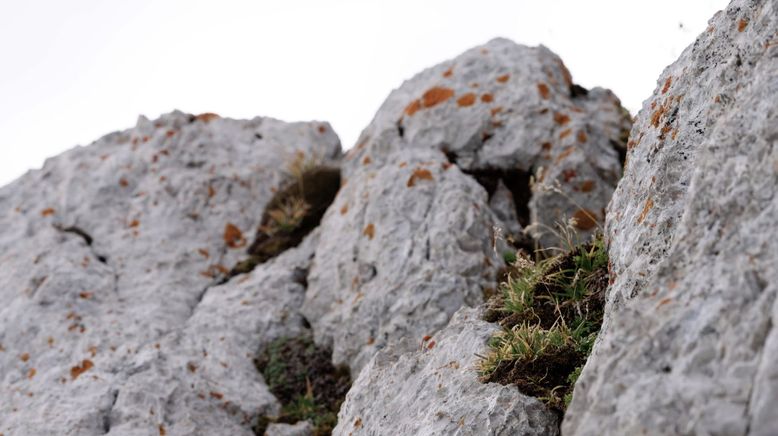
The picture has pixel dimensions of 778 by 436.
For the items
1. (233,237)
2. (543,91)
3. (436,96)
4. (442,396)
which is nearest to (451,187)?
(436,96)

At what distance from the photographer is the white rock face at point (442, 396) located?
4363 mm

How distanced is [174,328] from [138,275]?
5.81ft

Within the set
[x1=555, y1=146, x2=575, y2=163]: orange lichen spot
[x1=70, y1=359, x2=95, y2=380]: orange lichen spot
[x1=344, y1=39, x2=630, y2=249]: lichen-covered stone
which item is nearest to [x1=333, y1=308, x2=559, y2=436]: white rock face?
[x1=344, y1=39, x2=630, y2=249]: lichen-covered stone

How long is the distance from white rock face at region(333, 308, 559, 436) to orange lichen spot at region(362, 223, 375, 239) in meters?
2.91

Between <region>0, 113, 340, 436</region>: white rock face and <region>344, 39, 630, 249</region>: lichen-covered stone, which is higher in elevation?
<region>344, 39, 630, 249</region>: lichen-covered stone

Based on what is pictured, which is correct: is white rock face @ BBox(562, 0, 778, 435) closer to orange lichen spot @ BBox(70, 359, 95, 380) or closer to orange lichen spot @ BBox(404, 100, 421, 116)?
orange lichen spot @ BBox(70, 359, 95, 380)

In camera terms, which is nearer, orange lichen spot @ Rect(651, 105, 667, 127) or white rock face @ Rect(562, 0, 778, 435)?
white rock face @ Rect(562, 0, 778, 435)

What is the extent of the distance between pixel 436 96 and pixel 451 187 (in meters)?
2.83

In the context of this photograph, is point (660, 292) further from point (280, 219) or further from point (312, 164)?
point (312, 164)

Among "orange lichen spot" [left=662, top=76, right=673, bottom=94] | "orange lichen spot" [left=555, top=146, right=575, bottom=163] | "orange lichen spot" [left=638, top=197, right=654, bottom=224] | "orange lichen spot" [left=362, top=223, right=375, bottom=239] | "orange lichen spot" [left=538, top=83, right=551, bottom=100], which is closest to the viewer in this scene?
"orange lichen spot" [left=638, top=197, right=654, bottom=224]

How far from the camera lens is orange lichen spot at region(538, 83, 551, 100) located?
11180 millimetres

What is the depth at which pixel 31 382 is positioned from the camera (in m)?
8.73

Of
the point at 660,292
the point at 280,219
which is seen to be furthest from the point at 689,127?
the point at 280,219

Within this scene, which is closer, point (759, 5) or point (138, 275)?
point (759, 5)
